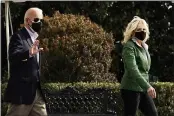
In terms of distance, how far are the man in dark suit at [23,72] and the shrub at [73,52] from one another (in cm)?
553

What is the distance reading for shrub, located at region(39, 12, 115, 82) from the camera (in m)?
11.1

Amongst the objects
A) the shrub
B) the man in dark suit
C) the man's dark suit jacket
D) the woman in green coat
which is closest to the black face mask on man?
the man in dark suit

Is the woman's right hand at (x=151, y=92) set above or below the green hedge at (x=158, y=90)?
above

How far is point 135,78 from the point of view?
5754mm

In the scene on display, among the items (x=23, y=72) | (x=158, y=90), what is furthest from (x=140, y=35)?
(x=158, y=90)

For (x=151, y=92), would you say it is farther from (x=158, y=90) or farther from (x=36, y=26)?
(x=158, y=90)

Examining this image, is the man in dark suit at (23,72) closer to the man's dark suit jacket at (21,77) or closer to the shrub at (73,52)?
the man's dark suit jacket at (21,77)

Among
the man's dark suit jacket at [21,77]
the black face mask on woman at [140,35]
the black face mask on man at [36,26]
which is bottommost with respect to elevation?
the man's dark suit jacket at [21,77]

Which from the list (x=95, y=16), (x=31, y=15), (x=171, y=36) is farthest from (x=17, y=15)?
(x=31, y=15)

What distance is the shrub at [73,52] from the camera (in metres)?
11.1

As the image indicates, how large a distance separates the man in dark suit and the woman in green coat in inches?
40.5

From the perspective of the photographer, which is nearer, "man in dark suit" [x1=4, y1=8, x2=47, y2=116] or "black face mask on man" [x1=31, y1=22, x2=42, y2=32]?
"man in dark suit" [x1=4, y1=8, x2=47, y2=116]

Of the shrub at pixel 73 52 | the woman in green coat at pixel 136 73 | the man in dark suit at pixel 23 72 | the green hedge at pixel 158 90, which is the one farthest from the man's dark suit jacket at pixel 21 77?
the shrub at pixel 73 52

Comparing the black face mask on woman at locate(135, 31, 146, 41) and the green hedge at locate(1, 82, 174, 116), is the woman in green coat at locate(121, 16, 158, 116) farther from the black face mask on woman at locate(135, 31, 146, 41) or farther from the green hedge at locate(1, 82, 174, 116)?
the green hedge at locate(1, 82, 174, 116)
